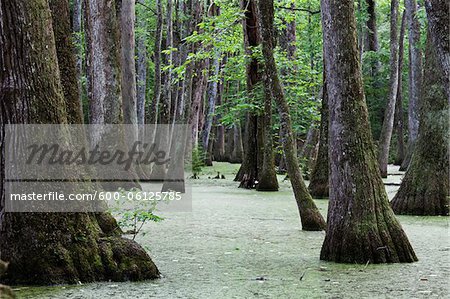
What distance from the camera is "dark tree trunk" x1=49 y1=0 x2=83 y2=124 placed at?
22.2 feet

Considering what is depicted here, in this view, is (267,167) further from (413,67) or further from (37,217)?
(37,217)

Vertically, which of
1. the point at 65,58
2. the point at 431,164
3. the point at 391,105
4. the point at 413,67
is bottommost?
the point at 431,164

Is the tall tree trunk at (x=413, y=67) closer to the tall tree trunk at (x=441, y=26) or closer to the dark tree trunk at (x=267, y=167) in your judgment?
the dark tree trunk at (x=267, y=167)

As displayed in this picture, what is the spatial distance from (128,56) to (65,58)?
35.1 feet

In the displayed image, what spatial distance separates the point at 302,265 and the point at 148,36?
98.8ft

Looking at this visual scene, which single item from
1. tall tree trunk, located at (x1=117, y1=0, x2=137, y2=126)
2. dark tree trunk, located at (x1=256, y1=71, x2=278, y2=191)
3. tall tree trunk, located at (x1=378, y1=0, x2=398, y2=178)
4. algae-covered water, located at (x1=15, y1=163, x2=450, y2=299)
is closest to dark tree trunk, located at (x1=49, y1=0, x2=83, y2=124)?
algae-covered water, located at (x1=15, y1=163, x2=450, y2=299)

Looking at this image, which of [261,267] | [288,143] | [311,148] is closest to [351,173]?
[261,267]

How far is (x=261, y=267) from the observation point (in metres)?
6.51

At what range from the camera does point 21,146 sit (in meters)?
5.55

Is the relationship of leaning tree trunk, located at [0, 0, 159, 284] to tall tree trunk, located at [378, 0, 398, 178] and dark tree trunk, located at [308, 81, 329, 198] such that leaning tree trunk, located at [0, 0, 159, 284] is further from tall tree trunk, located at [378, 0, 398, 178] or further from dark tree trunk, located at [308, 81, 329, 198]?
tall tree trunk, located at [378, 0, 398, 178]

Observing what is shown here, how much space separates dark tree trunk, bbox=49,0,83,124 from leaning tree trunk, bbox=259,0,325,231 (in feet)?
10.5

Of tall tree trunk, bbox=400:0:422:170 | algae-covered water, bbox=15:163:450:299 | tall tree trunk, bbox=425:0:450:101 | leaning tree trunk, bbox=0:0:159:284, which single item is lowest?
algae-covered water, bbox=15:163:450:299

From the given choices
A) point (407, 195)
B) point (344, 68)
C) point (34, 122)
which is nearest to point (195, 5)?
point (407, 195)

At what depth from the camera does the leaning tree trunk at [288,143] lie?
912 cm
